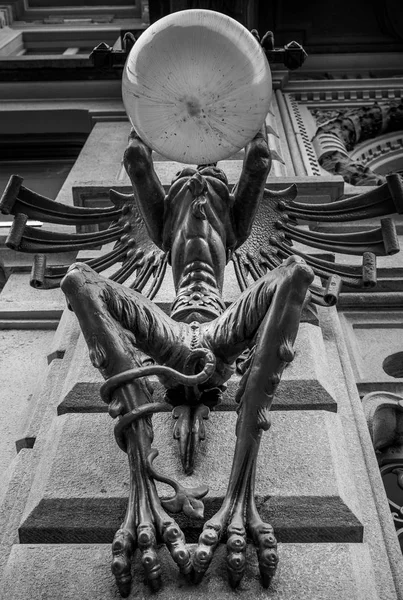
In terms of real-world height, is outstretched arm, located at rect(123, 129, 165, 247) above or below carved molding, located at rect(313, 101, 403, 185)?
above

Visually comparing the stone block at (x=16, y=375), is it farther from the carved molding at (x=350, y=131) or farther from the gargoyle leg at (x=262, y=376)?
the carved molding at (x=350, y=131)

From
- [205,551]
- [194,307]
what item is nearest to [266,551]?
[205,551]

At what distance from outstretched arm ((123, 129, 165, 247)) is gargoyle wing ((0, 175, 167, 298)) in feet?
0.63

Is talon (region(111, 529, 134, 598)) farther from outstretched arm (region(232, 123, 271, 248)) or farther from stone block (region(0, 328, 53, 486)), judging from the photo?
outstretched arm (region(232, 123, 271, 248))

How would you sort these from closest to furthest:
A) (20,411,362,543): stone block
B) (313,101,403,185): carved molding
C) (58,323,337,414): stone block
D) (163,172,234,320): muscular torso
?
1. (20,411,362,543): stone block
2. (163,172,234,320): muscular torso
3. (58,323,337,414): stone block
4. (313,101,403,185): carved molding

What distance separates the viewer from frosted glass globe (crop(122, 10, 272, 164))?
9.08 feet

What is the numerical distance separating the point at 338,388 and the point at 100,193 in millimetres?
2652

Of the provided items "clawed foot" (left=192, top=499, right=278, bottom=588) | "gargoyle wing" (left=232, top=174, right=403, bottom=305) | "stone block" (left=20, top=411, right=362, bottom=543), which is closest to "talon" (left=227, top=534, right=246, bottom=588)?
"clawed foot" (left=192, top=499, right=278, bottom=588)

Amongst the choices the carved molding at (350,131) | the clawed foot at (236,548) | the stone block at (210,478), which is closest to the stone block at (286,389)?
the stone block at (210,478)

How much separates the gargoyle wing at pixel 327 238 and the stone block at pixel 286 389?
0.33m

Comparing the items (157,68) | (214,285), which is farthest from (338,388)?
(157,68)

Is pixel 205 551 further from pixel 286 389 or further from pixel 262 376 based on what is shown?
pixel 286 389

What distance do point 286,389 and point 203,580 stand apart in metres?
1.14

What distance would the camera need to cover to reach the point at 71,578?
238cm
